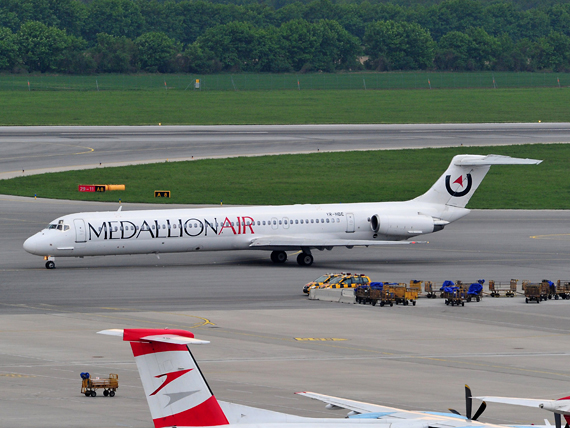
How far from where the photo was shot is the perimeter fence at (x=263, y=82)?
581 ft

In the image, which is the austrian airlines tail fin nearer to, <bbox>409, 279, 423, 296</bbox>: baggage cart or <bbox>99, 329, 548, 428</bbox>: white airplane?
<bbox>409, 279, 423, 296</bbox>: baggage cart

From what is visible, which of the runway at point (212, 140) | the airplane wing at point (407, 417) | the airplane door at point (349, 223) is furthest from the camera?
the runway at point (212, 140)

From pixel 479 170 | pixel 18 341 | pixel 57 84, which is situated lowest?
pixel 18 341

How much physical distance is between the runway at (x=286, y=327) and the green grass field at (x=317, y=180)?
10286 mm

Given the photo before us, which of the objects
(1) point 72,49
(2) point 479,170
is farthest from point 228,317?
(1) point 72,49

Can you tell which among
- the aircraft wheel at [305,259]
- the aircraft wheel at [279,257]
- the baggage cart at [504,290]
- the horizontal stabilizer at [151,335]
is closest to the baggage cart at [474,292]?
the baggage cart at [504,290]

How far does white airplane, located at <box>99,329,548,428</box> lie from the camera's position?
17.5 m

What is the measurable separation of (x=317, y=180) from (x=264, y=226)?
3121 centimetres

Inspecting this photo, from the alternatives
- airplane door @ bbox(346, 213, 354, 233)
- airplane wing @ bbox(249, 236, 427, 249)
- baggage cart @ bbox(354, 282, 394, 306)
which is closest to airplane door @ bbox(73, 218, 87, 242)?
airplane wing @ bbox(249, 236, 427, 249)

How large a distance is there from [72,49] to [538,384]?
6739 inches

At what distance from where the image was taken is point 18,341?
36.1 metres

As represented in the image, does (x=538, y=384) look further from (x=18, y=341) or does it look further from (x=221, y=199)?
(x=221, y=199)

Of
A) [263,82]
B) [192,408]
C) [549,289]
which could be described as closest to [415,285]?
[549,289]

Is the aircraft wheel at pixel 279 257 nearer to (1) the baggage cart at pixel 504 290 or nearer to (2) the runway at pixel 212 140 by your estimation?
(1) the baggage cart at pixel 504 290
